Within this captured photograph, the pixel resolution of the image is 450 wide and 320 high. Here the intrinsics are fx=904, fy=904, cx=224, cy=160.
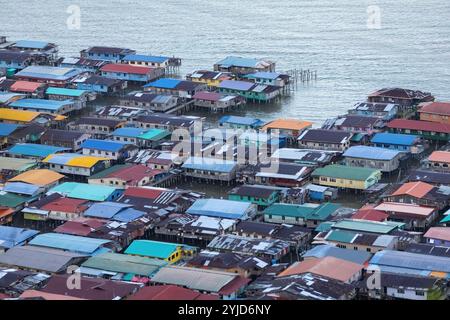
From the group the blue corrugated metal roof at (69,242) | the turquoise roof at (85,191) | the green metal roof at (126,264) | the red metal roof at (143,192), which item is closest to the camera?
the green metal roof at (126,264)

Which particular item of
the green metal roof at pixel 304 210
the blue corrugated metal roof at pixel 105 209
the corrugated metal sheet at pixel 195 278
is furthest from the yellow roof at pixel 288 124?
the corrugated metal sheet at pixel 195 278

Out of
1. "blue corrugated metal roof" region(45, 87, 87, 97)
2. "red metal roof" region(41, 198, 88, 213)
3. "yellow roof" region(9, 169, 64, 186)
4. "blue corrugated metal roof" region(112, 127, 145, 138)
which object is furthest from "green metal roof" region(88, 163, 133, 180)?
"blue corrugated metal roof" region(45, 87, 87, 97)

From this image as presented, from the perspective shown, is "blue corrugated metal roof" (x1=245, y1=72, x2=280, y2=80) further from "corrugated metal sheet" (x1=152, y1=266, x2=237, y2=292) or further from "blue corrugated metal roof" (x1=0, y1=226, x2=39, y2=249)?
"corrugated metal sheet" (x1=152, y1=266, x2=237, y2=292)

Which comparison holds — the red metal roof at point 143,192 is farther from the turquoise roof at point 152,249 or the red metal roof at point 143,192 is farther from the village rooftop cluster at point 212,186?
the turquoise roof at point 152,249

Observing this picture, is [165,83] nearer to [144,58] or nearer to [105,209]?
[144,58]
